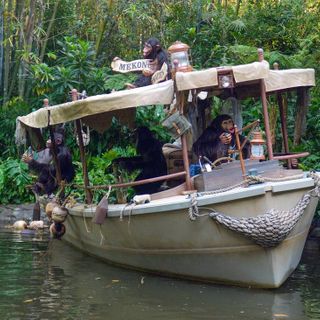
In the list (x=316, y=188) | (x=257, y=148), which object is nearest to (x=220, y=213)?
(x=257, y=148)

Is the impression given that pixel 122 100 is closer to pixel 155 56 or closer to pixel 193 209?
pixel 193 209

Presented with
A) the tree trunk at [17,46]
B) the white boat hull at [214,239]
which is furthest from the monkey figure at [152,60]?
the tree trunk at [17,46]

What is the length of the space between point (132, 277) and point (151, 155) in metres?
2.08

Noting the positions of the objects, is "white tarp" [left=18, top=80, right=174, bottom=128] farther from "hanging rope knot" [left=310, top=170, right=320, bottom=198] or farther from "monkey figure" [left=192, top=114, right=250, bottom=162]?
"hanging rope knot" [left=310, top=170, right=320, bottom=198]

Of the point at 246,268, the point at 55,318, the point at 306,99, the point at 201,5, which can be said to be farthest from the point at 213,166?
the point at 201,5

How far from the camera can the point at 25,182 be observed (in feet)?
50.1

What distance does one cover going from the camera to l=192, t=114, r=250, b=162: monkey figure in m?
8.91

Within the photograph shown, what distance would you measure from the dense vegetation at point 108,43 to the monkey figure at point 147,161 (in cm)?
397

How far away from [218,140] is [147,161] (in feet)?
4.94

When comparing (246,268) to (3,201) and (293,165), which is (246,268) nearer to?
(293,165)

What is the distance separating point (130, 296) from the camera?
25.3ft

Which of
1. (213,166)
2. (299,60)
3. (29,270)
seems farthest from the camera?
(299,60)

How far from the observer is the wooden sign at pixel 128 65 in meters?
9.45

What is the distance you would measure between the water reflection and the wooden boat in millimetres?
250
